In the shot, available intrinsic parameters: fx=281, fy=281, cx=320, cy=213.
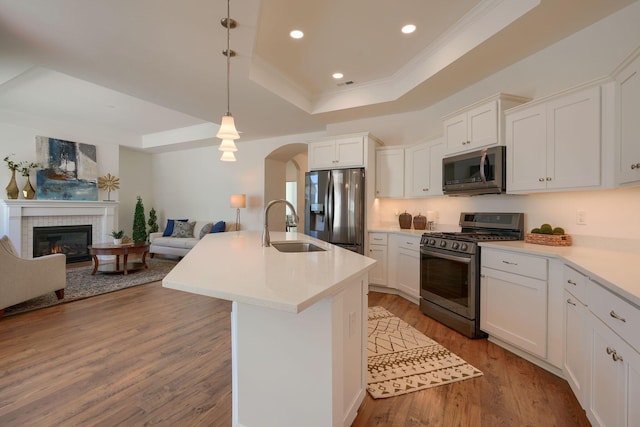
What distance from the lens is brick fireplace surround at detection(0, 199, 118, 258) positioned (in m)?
4.96

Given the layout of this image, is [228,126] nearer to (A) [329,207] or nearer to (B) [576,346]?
(A) [329,207]

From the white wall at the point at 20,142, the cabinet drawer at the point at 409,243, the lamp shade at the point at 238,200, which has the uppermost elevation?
→ the white wall at the point at 20,142

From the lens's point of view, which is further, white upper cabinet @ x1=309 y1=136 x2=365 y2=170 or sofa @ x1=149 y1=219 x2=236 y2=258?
sofa @ x1=149 y1=219 x2=236 y2=258

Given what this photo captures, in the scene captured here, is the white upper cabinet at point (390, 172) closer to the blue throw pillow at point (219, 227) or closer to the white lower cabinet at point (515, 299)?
the white lower cabinet at point (515, 299)

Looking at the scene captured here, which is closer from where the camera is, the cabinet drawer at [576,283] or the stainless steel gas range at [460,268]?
the cabinet drawer at [576,283]

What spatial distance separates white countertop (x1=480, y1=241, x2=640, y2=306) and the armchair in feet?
15.3

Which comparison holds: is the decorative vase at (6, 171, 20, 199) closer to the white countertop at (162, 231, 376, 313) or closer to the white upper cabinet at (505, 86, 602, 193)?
the white countertop at (162, 231, 376, 313)

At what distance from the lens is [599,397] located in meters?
1.34

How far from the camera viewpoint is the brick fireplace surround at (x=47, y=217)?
4.96 meters

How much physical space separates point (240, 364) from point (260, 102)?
340 cm

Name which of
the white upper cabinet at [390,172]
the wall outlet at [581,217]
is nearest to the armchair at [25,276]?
the white upper cabinet at [390,172]

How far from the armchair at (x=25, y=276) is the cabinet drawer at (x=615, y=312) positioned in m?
4.68

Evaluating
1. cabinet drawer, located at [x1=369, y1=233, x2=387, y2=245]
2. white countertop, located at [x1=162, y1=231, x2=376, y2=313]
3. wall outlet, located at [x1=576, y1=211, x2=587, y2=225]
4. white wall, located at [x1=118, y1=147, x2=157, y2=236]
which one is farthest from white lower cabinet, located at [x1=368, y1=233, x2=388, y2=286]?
white wall, located at [x1=118, y1=147, x2=157, y2=236]

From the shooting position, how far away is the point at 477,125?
283 cm
